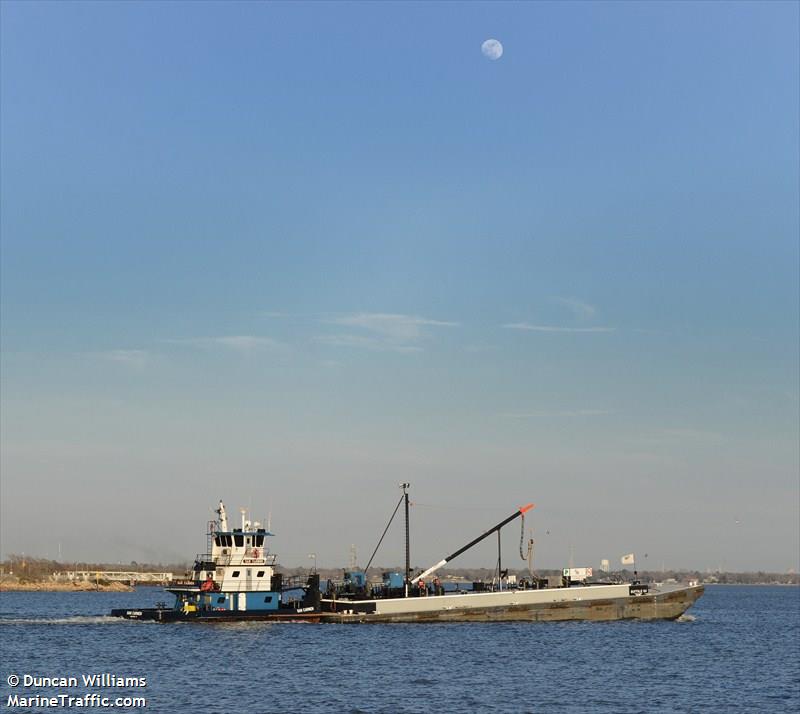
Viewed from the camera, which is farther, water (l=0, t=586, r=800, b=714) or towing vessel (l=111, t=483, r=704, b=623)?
towing vessel (l=111, t=483, r=704, b=623)

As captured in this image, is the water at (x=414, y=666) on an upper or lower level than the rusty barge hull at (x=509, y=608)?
lower

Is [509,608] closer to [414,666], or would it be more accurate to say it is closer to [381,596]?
[381,596]

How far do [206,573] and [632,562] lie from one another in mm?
46488

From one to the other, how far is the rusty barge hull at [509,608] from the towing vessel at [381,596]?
10 cm

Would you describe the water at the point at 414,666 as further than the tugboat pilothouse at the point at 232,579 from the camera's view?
No

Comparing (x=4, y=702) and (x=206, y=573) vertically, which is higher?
(x=206, y=573)

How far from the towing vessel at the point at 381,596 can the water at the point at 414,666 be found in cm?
162

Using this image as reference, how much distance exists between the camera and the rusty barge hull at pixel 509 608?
10694cm

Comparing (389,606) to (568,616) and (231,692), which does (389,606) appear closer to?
(568,616)

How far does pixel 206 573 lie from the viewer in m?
101

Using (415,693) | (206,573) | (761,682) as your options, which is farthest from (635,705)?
(206,573)

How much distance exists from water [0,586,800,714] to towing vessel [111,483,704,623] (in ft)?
5.30

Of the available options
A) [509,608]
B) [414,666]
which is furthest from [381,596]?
[414,666]

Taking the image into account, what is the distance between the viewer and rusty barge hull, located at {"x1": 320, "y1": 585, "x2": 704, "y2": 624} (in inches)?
4210
